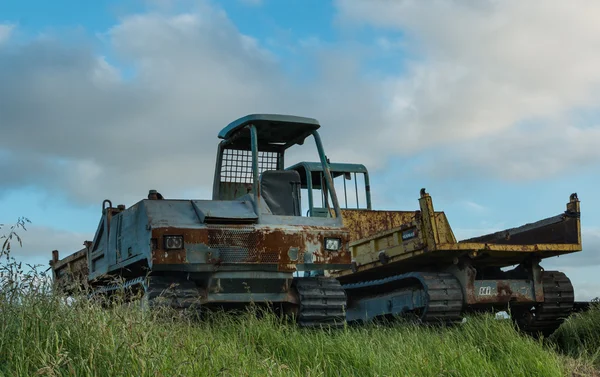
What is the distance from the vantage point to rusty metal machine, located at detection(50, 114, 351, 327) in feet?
26.2

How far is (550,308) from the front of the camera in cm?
1070

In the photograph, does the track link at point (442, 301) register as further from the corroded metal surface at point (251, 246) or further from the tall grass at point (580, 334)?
the corroded metal surface at point (251, 246)

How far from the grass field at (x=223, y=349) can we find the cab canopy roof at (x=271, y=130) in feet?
7.37

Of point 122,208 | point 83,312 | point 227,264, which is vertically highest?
point 122,208

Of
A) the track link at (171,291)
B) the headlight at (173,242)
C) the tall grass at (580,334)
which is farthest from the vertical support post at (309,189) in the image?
the headlight at (173,242)

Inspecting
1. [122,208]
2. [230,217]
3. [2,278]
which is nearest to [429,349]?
[230,217]

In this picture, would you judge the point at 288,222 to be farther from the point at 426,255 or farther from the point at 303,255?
the point at 426,255

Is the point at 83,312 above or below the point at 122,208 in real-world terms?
below

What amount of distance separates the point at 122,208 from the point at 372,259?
11.4 ft

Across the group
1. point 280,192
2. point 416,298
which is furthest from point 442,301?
point 280,192

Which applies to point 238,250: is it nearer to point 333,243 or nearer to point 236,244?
point 236,244

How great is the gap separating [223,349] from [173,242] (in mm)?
2247

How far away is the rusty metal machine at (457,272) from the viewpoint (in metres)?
9.87

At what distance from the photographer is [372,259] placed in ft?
36.2
